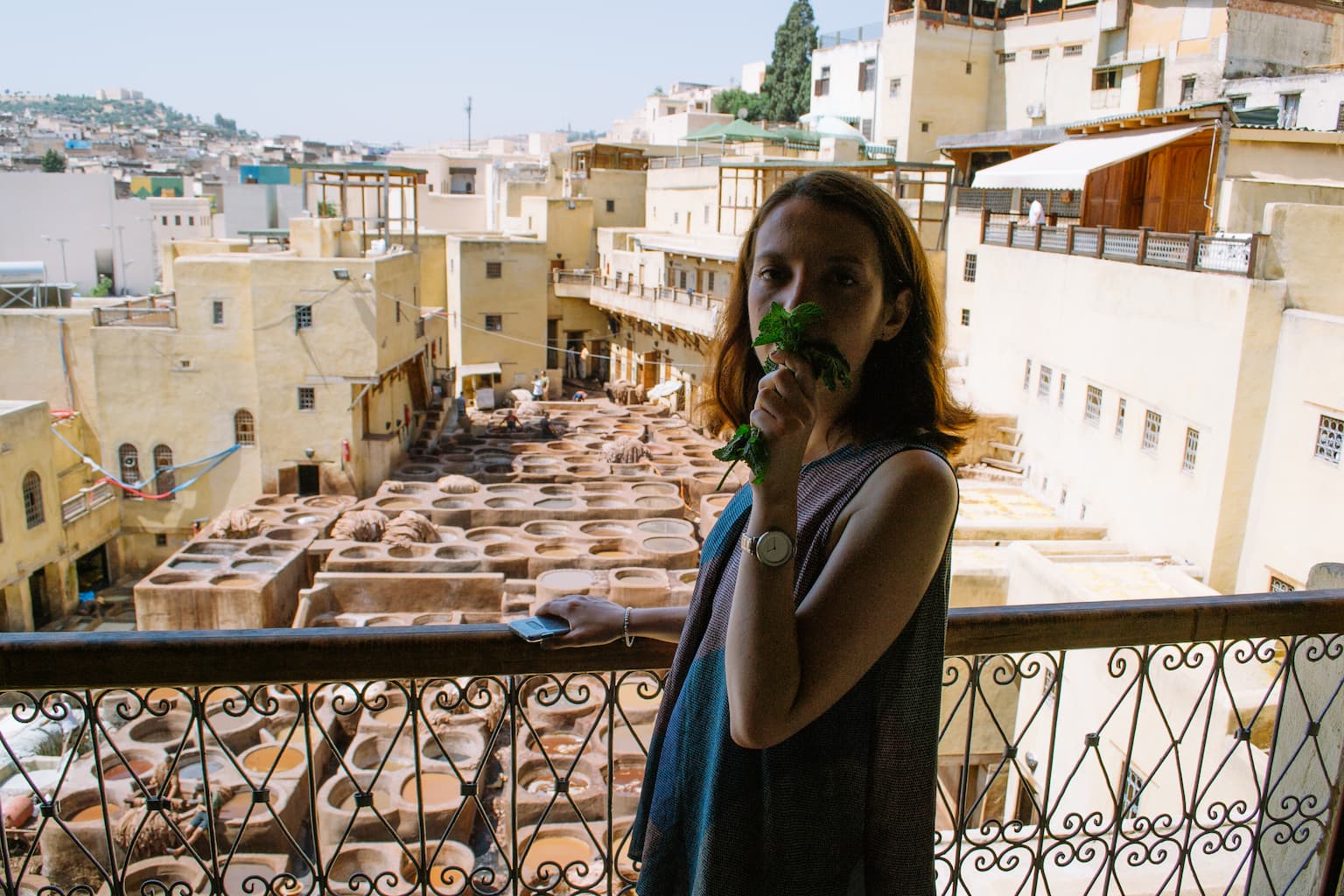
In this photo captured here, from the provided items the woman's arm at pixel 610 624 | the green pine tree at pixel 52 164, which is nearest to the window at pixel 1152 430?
the woman's arm at pixel 610 624

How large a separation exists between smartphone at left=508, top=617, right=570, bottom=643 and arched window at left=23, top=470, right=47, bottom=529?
21368 mm

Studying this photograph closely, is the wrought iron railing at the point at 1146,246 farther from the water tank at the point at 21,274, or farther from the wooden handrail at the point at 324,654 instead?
the water tank at the point at 21,274

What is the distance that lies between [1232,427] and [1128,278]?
3329 mm

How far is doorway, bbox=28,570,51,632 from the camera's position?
69.7ft

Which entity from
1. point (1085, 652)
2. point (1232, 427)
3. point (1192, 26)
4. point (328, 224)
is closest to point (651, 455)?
point (328, 224)

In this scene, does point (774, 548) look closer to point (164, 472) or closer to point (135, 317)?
point (164, 472)

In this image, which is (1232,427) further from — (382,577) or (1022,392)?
(382,577)

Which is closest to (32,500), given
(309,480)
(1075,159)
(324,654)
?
(309,480)

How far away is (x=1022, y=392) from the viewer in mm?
19312

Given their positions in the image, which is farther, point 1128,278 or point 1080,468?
point 1080,468

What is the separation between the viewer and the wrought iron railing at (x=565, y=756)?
2.70 meters

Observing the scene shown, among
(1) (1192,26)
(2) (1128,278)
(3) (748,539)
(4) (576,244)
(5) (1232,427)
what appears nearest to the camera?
(3) (748,539)

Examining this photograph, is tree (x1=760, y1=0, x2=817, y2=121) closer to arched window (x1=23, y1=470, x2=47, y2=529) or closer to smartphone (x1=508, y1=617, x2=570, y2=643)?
arched window (x1=23, y1=470, x2=47, y2=529)

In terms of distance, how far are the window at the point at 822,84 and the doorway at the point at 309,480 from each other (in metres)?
27.8
